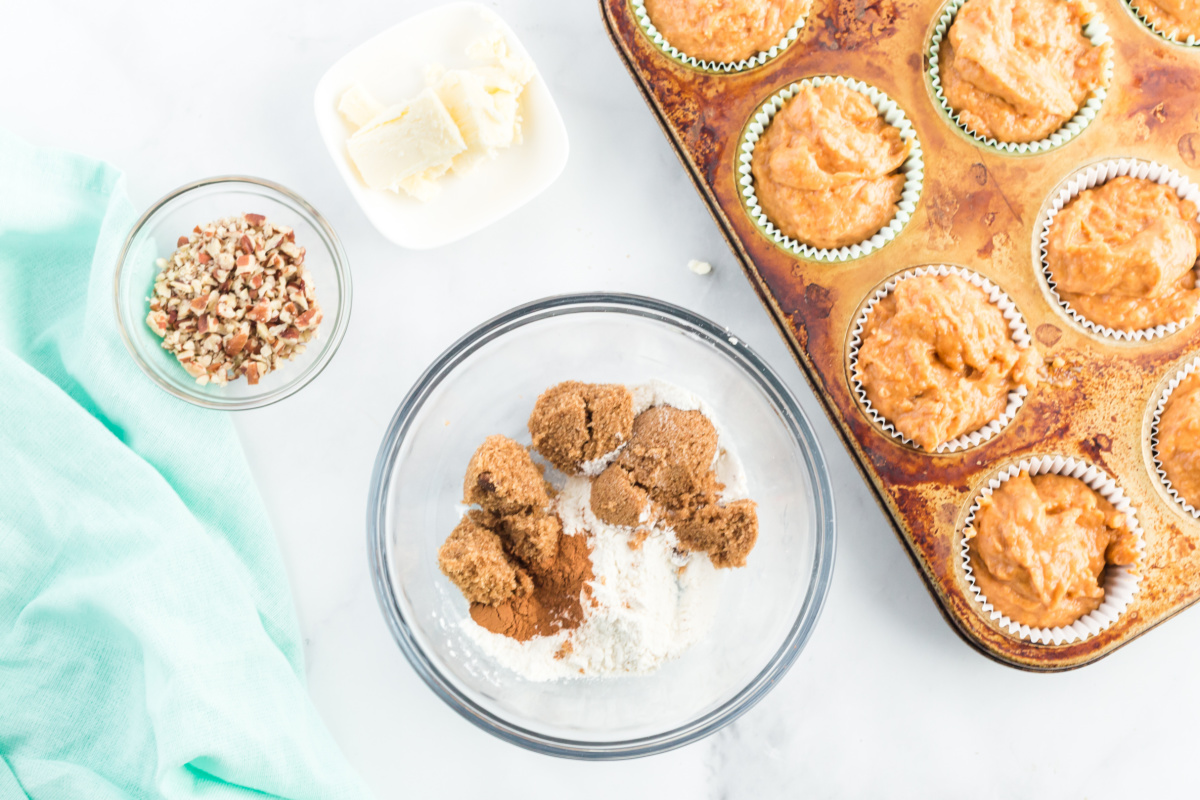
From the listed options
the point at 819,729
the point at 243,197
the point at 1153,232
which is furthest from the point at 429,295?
the point at 1153,232

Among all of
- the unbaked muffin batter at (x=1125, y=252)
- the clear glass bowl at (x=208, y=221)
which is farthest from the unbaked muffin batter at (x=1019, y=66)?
the clear glass bowl at (x=208, y=221)

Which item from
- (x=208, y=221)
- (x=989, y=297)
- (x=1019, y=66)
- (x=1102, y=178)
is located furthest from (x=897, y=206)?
(x=208, y=221)

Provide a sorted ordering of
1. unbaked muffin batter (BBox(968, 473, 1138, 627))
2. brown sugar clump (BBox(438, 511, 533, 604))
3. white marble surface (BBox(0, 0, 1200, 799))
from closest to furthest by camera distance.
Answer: brown sugar clump (BBox(438, 511, 533, 604)) → unbaked muffin batter (BBox(968, 473, 1138, 627)) → white marble surface (BBox(0, 0, 1200, 799))

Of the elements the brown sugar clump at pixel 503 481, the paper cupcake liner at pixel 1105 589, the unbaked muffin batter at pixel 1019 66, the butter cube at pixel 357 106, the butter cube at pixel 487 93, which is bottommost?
the paper cupcake liner at pixel 1105 589

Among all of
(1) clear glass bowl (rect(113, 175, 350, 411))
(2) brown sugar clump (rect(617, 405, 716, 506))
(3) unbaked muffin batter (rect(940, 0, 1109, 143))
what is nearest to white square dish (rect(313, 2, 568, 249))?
(1) clear glass bowl (rect(113, 175, 350, 411))

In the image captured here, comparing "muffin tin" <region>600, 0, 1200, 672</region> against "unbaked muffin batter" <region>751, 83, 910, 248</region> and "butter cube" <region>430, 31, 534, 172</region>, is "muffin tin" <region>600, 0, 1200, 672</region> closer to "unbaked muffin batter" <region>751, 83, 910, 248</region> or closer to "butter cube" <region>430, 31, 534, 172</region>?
"unbaked muffin batter" <region>751, 83, 910, 248</region>

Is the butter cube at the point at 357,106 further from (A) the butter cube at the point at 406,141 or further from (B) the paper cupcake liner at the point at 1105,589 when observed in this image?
(B) the paper cupcake liner at the point at 1105,589

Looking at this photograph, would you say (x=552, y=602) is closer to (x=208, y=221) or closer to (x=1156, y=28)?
(x=208, y=221)
